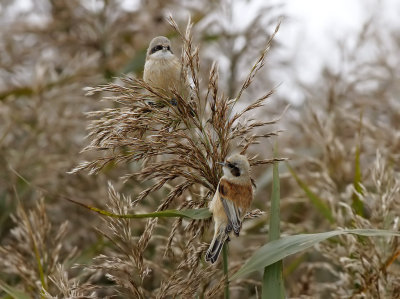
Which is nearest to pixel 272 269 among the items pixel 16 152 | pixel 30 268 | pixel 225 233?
pixel 225 233

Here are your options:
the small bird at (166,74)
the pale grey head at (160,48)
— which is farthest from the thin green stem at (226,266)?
the pale grey head at (160,48)

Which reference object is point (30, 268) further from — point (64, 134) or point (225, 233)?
point (64, 134)

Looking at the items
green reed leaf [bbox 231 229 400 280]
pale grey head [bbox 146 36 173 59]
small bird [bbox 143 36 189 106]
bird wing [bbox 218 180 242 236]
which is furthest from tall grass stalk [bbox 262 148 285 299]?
pale grey head [bbox 146 36 173 59]

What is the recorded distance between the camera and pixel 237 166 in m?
1.81

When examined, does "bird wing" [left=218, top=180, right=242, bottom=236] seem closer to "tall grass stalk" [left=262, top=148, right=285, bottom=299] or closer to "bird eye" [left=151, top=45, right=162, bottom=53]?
"tall grass stalk" [left=262, top=148, right=285, bottom=299]

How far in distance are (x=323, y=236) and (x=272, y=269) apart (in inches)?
8.2

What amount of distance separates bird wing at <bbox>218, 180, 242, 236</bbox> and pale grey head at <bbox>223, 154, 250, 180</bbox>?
0.16 feet

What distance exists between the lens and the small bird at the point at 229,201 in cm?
175

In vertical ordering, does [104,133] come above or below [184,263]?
above

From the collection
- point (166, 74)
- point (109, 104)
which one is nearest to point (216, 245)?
point (166, 74)

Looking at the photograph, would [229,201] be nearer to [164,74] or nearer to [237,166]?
[237,166]

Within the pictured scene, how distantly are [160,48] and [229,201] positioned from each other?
78 cm

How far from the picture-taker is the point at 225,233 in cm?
180

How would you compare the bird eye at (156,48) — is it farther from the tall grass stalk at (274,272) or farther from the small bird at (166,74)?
the tall grass stalk at (274,272)
